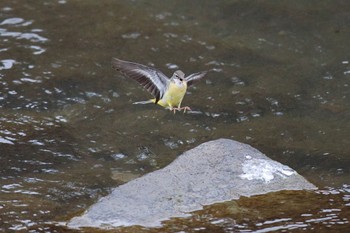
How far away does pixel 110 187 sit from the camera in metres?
6.73

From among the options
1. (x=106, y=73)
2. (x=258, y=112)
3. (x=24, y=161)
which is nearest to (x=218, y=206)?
(x=24, y=161)

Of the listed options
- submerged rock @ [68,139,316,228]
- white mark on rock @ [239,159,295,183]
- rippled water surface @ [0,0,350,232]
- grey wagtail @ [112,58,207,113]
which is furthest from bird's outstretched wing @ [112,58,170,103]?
white mark on rock @ [239,159,295,183]

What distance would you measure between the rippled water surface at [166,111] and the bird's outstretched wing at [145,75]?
642mm

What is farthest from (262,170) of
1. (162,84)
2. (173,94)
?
(162,84)

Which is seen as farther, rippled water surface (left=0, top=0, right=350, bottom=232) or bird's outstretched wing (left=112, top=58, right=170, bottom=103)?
bird's outstretched wing (left=112, top=58, right=170, bottom=103)

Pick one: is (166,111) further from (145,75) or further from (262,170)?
(262,170)

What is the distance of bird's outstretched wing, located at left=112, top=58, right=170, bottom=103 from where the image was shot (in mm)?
6781

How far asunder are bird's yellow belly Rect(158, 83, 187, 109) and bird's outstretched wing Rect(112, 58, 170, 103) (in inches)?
2.1

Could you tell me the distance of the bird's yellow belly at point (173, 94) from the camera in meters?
7.33

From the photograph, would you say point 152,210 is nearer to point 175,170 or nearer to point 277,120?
point 175,170

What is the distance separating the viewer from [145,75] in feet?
23.3

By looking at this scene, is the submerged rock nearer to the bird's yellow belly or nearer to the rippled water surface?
the rippled water surface

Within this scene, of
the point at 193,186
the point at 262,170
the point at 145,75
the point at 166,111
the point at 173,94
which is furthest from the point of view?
the point at 166,111

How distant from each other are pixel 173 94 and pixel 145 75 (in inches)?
16.3
